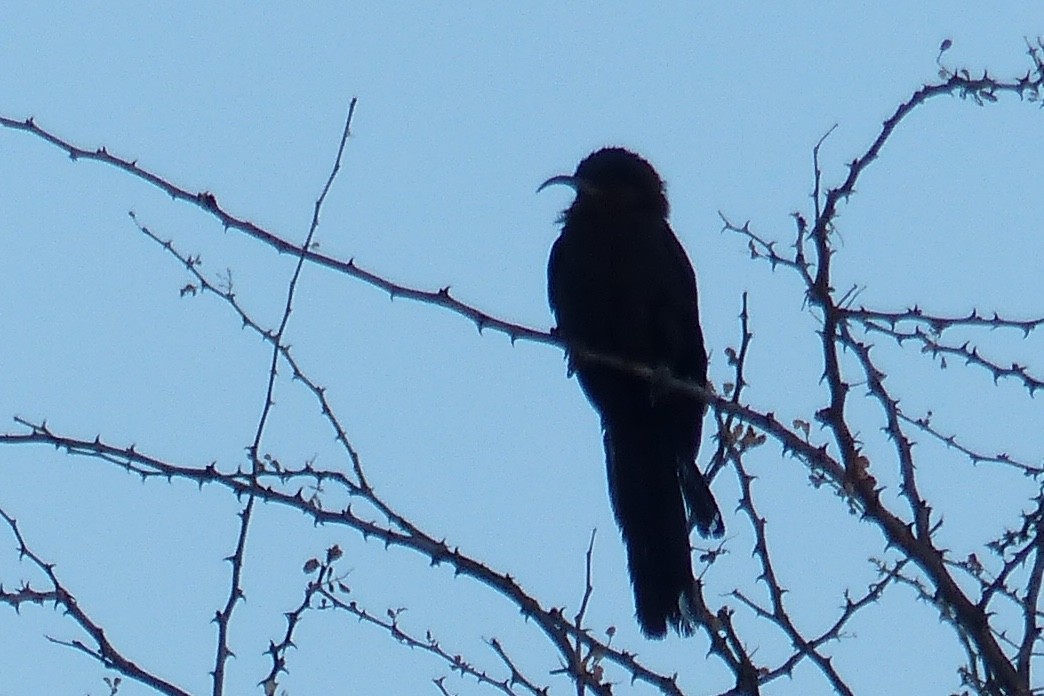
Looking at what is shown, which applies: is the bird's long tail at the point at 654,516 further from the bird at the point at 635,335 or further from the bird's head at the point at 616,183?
the bird's head at the point at 616,183

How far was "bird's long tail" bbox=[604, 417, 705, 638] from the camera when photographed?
14.1 feet

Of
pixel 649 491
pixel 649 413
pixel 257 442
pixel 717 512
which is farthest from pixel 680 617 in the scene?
pixel 257 442

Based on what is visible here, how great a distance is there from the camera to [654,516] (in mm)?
4781

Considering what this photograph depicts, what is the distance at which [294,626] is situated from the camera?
306 centimetres

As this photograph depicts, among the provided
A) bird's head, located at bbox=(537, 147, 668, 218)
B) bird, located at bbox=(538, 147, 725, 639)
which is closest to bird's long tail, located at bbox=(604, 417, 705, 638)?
bird, located at bbox=(538, 147, 725, 639)

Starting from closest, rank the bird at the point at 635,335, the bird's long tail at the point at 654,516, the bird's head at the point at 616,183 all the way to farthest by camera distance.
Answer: the bird's long tail at the point at 654,516
the bird at the point at 635,335
the bird's head at the point at 616,183

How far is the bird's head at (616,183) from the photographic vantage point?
605 centimetres

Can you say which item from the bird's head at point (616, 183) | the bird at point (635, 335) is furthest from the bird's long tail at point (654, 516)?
the bird's head at point (616, 183)

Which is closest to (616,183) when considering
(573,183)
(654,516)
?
(573,183)

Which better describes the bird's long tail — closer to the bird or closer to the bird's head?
the bird

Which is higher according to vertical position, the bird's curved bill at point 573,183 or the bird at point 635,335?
the bird's curved bill at point 573,183

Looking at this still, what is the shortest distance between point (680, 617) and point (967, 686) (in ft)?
4.71

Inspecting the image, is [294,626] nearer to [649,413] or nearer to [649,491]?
[649,491]

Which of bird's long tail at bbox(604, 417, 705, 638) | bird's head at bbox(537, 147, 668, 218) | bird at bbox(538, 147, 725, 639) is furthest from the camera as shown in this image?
bird's head at bbox(537, 147, 668, 218)
